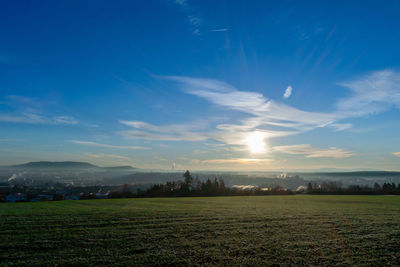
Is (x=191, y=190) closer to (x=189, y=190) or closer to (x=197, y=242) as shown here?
(x=189, y=190)

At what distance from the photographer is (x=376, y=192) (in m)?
55.8

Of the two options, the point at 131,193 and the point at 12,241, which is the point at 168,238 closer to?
the point at 12,241

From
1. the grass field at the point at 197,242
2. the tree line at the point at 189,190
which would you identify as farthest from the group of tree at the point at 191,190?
the grass field at the point at 197,242

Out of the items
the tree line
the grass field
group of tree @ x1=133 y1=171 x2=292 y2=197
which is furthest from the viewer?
group of tree @ x1=133 y1=171 x2=292 y2=197

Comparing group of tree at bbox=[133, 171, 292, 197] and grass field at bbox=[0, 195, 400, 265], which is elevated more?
grass field at bbox=[0, 195, 400, 265]

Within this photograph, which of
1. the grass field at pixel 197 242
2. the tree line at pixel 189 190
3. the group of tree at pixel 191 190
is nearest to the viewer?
the grass field at pixel 197 242

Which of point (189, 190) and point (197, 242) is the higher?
point (197, 242)

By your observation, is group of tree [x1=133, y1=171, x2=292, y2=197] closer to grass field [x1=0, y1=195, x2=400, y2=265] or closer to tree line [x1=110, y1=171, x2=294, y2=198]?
tree line [x1=110, y1=171, x2=294, y2=198]

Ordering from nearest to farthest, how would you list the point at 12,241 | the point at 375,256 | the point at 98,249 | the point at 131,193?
1. the point at 375,256
2. the point at 98,249
3. the point at 12,241
4. the point at 131,193

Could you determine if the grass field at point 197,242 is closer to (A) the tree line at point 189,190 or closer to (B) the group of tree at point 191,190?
(A) the tree line at point 189,190

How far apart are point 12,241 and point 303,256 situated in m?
10.3

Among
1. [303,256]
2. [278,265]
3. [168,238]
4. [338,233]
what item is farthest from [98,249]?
[338,233]

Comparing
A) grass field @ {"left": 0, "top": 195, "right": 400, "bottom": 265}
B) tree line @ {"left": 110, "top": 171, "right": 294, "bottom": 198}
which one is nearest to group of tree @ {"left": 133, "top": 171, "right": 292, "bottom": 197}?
tree line @ {"left": 110, "top": 171, "right": 294, "bottom": 198}

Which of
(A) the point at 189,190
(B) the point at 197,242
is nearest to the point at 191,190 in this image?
(A) the point at 189,190
